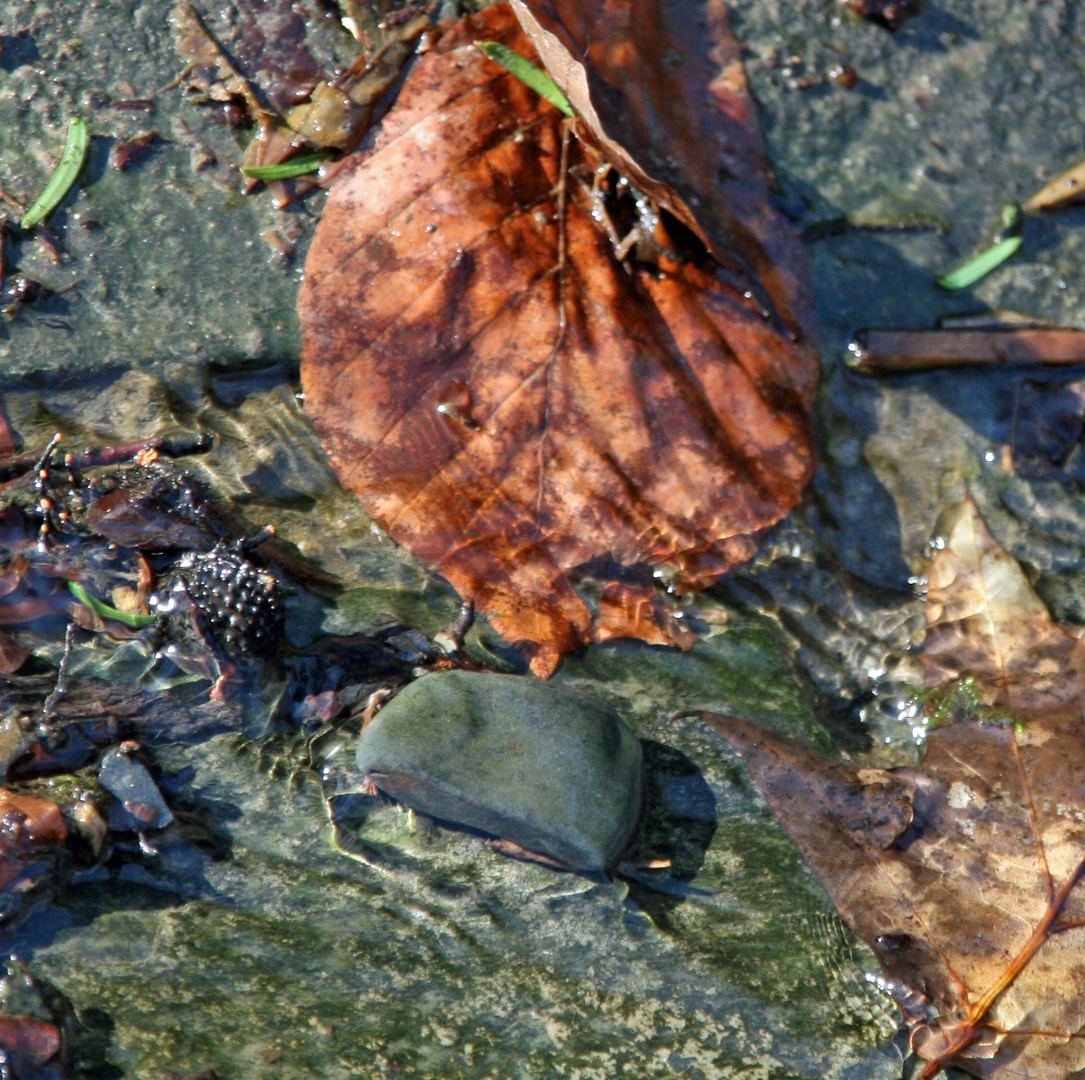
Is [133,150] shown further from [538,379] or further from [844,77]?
[844,77]

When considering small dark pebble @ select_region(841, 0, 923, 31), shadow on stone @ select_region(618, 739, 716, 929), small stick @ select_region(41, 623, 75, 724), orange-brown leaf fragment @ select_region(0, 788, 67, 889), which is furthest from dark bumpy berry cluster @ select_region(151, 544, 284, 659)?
small dark pebble @ select_region(841, 0, 923, 31)

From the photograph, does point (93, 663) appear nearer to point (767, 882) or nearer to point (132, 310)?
point (132, 310)

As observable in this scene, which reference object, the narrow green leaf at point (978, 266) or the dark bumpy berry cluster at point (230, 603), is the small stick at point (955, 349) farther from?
the dark bumpy berry cluster at point (230, 603)

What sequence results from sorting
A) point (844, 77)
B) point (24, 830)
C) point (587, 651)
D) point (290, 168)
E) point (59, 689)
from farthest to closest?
point (844, 77) < point (290, 168) < point (587, 651) < point (59, 689) < point (24, 830)

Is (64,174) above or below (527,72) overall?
above

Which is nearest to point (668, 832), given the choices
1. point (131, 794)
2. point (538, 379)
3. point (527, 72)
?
point (538, 379)

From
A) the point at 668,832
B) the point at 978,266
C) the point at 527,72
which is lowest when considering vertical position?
the point at 668,832

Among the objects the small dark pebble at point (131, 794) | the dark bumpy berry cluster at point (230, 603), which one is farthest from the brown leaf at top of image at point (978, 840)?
the small dark pebble at point (131, 794)
